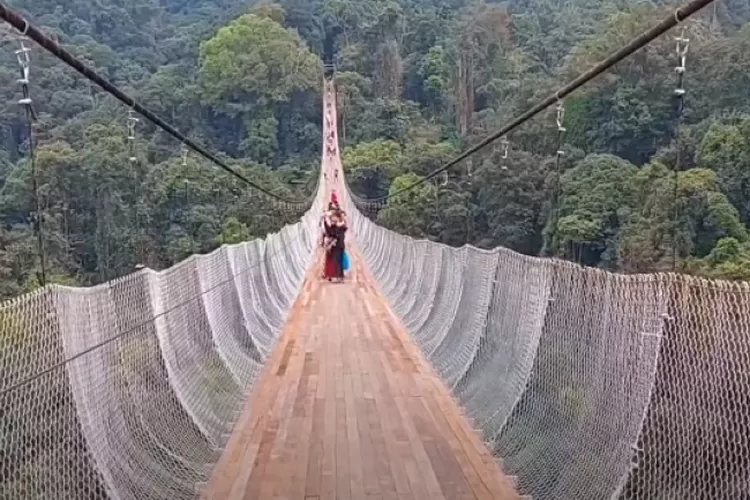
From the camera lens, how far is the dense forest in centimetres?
1007

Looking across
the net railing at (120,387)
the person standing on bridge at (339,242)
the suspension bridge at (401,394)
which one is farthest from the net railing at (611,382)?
the person standing on bridge at (339,242)

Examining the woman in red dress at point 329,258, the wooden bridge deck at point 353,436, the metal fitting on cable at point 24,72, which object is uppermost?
the metal fitting on cable at point 24,72

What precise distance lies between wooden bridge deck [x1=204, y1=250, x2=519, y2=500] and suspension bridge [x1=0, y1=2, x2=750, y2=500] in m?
0.01

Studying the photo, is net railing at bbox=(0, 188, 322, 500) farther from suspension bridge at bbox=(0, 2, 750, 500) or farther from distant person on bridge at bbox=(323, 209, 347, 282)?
distant person on bridge at bbox=(323, 209, 347, 282)

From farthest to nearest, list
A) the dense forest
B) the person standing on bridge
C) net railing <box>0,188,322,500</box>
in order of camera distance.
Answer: the dense forest < the person standing on bridge < net railing <box>0,188,322,500</box>

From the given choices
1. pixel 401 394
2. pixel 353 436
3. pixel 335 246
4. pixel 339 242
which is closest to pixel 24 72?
pixel 353 436

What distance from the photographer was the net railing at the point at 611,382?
1.90 meters

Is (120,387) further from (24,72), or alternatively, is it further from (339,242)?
(339,242)

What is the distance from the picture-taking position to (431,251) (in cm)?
565

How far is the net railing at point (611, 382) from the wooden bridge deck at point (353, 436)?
134 mm

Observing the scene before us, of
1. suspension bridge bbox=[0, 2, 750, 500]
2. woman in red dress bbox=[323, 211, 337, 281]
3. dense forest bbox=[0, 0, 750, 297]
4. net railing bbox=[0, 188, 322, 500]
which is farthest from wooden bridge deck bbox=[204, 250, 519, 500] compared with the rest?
woman in red dress bbox=[323, 211, 337, 281]

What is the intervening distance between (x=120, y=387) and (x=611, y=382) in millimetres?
1140

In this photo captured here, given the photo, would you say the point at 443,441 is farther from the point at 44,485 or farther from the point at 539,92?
the point at 539,92

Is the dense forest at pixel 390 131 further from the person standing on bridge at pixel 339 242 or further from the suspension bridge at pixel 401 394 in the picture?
the person standing on bridge at pixel 339 242
